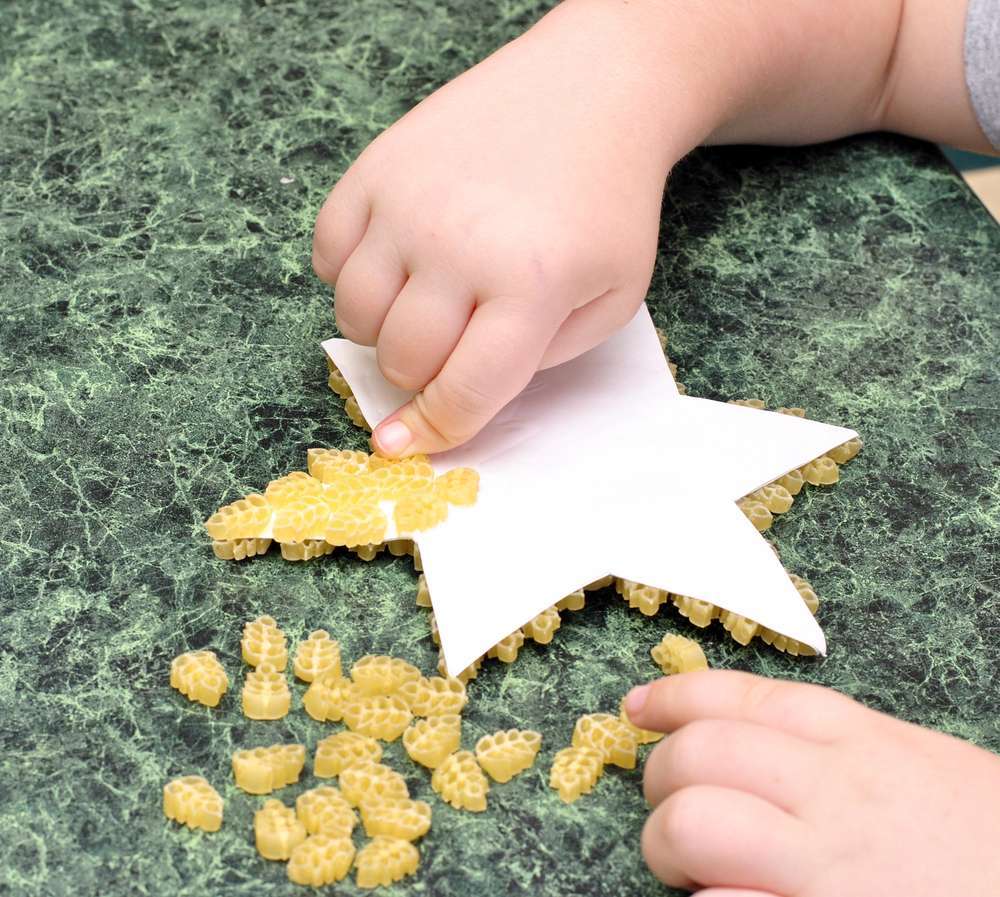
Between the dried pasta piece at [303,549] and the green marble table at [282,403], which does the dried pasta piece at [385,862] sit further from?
the dried pasta piece at [303,549]

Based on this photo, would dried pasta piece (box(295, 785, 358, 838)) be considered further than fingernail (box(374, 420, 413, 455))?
No

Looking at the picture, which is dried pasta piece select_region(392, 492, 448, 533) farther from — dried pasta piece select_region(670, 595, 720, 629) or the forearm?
the forearm

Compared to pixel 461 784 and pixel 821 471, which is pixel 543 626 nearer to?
pixel 461 784

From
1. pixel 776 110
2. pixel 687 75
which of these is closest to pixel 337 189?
pixel 687 75

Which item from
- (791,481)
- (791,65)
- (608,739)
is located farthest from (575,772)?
(791,65)

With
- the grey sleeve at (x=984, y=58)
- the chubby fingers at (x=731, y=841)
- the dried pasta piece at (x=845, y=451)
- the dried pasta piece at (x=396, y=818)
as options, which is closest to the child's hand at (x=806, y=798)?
the chubby fingers at (x=731, y=841)

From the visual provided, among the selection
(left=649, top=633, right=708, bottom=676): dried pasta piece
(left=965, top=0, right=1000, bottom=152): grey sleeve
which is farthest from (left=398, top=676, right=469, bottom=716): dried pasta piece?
(left=965, top=0, right=1000, bottom=152): grey sleeve

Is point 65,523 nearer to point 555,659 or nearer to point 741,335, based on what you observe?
point 555,659
